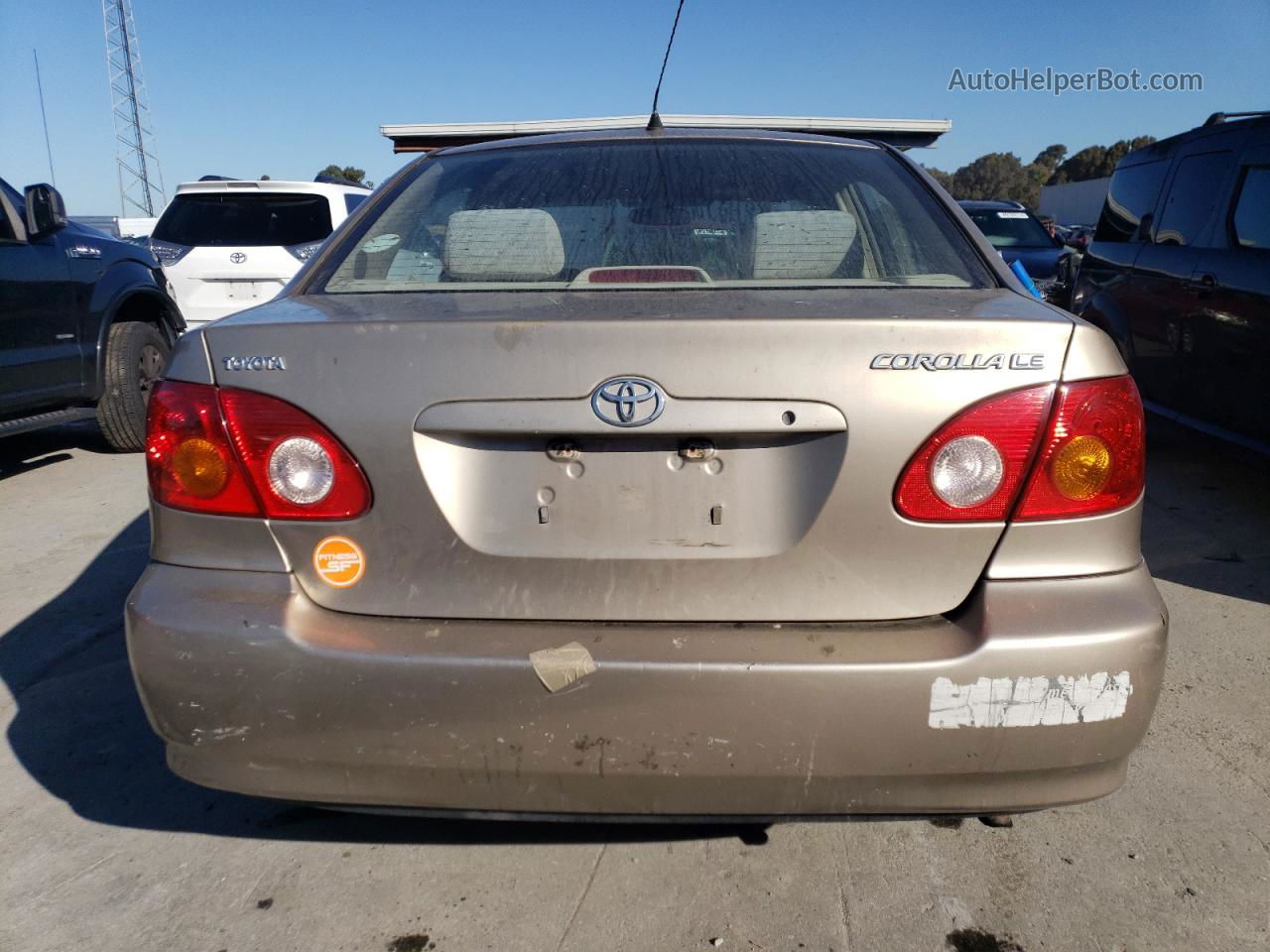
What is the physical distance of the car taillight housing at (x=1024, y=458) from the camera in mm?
1685

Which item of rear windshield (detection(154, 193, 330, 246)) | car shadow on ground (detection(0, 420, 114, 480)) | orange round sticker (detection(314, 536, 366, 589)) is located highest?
orange round sticker (detection(314, 536, 366, 589))

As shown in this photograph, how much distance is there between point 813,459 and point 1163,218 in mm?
5068

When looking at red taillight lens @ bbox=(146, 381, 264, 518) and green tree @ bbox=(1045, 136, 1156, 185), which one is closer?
red taillight lens @ bbox=(146, 381, 264, 518)

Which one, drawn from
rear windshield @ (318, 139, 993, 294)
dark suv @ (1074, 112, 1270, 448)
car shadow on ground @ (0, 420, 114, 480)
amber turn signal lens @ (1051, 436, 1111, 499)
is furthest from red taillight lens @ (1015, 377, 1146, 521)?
car shadow on ground @ (0, 420, 114, 480)

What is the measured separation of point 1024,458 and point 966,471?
106 millimetres

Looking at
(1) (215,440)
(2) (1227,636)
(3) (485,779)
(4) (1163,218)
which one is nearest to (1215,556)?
(2) (1227,636)

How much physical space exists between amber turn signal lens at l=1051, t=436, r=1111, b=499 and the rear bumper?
0.53ft

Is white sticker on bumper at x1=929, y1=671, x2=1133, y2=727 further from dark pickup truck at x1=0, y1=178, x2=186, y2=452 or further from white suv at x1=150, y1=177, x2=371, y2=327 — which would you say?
white suv at x1=150, y1=177, x2=371, y2=327

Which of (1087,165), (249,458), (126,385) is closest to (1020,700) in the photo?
(249,458)

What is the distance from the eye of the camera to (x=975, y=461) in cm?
169

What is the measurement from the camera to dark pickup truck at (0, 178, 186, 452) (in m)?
5.20

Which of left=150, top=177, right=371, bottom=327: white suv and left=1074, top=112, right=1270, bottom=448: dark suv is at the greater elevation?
left=1074, top=112, right=1270, bottom=448: dark suv

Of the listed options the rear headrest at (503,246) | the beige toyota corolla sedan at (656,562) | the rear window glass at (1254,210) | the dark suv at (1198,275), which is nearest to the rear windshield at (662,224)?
the rear headrest at (503,246)

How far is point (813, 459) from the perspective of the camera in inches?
66.2
